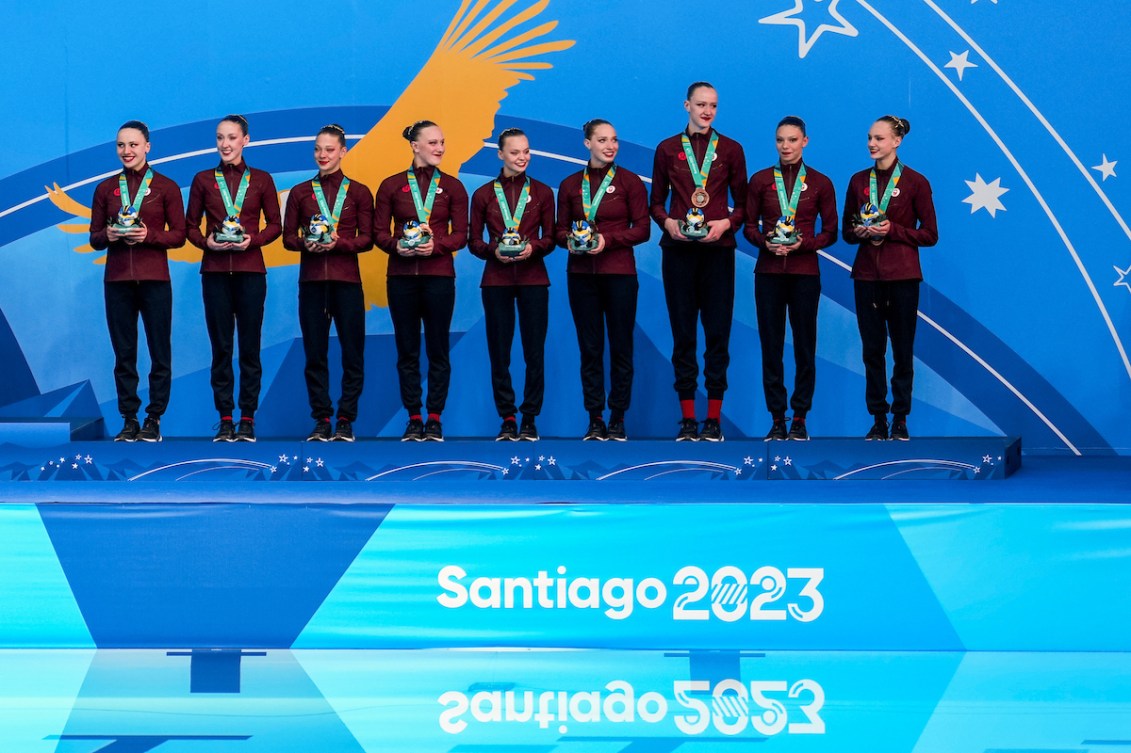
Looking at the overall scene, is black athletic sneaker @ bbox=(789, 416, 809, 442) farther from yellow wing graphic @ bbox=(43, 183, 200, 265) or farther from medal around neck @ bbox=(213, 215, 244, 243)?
yellow wing graphic @ bbox=(43, 183, 200, 265)

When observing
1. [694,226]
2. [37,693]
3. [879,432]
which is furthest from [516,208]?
[37,693]

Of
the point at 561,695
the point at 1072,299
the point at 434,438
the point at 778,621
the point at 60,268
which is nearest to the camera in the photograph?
the point at 561,695

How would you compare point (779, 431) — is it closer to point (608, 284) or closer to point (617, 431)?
point (617, 431)

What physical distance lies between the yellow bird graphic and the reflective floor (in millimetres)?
3609

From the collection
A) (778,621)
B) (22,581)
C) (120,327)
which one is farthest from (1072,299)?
(22,581)

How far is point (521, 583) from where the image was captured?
15.4ft

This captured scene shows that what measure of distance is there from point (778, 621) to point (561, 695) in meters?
0.95

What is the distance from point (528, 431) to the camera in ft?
21.0

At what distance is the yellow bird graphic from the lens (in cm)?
759

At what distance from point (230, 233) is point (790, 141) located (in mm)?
2802

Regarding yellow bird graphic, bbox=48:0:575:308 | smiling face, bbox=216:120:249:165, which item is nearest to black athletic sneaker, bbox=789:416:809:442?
yellow bird graphic, bbox=48:0:575:308

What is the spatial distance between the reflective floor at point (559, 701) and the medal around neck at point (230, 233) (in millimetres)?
2338

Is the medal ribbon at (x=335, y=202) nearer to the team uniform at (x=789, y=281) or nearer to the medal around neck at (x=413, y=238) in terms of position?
the medal around neck at (x=413, y=238)

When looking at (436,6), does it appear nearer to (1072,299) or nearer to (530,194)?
(530,194)
